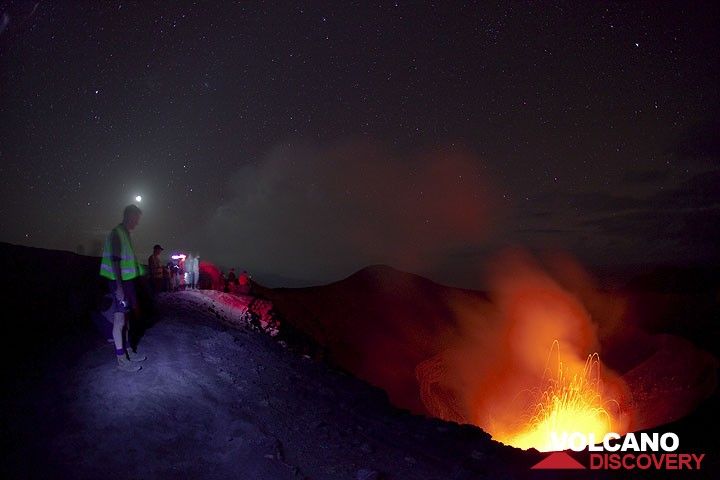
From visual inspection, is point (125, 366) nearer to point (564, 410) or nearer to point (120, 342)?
point (120, 342)

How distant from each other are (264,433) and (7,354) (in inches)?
193

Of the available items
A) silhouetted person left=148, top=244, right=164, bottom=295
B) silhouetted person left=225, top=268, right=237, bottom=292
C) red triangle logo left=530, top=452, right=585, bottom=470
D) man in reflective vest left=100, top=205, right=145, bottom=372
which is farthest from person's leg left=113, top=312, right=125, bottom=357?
silhouetted person left=225, top=268, right=237, bottom=292

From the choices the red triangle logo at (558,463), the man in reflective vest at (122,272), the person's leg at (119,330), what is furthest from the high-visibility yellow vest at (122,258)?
the red triangle logo at (558,463)

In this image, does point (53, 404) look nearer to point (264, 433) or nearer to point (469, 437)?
point (264, 433)

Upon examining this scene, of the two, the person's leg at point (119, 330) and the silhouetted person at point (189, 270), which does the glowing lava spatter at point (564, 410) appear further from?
the person's leg at point (119, 330)

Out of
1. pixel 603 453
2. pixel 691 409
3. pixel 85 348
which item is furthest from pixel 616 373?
pixel 85 348

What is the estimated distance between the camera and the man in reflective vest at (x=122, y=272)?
7.11 m

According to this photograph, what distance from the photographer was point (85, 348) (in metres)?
8.01

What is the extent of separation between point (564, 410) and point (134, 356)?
137ft

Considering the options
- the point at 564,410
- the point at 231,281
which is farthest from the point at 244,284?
the point at 564,410

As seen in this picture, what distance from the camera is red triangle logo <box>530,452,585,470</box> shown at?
710 centimetres

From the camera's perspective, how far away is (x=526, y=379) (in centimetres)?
4447

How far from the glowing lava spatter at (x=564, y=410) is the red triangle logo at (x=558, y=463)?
29751 mm

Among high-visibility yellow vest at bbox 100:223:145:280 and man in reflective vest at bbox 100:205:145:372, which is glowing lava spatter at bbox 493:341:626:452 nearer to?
man in reflective vest at bbox 100:205:145:372
